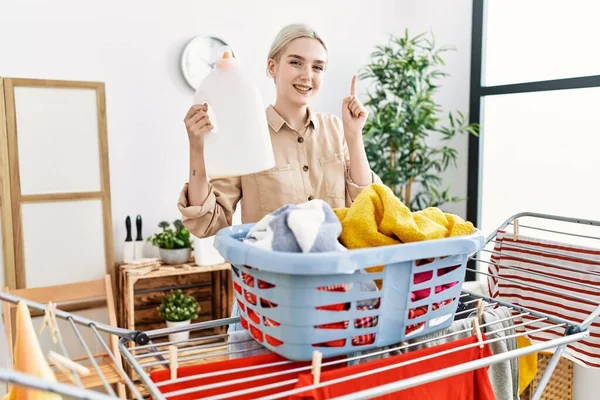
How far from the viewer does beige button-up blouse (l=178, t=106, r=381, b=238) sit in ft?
4.57

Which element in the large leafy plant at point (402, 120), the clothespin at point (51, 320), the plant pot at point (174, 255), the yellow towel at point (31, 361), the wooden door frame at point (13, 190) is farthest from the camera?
the large leafy plant at point (402, 120)

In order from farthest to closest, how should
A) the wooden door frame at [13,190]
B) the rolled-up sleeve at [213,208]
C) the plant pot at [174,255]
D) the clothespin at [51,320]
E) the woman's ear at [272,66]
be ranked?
the plant pot at [174,255] < the wooden door frame at [13,190] < the woman's ear at [272,66] < the rolled-up sleeve at [213,208] < the clothespin at [51,320]

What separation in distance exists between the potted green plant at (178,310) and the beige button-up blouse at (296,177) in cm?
136

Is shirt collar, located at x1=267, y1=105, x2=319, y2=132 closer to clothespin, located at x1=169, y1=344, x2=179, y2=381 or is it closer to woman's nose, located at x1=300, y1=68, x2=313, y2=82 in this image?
woman's nose, located at x1=300, y1=68, x2=313, y2=82

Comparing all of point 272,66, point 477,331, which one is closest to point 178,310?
point 272,66

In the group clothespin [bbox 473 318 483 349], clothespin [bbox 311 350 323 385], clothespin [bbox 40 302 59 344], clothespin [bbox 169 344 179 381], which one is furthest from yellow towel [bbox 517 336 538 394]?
clothespin [bbox 40 302 59 344]

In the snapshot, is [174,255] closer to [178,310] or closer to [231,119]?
[178,310]

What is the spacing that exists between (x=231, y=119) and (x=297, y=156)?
43cm

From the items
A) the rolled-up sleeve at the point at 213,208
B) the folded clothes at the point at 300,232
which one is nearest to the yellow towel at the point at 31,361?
the folded clothes at the point at 300,232

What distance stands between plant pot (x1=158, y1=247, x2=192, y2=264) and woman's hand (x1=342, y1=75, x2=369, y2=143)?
5.20ft

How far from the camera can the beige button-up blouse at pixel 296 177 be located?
1393 mm

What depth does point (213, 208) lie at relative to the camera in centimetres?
123

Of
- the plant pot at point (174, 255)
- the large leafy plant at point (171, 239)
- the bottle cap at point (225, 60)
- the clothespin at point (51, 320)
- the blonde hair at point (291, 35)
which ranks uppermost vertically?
the blonde hair at point (291, 35)

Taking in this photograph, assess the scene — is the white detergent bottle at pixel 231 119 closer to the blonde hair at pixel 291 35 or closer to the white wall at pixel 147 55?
the blonde hair at pixel 291 35
